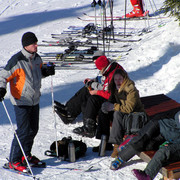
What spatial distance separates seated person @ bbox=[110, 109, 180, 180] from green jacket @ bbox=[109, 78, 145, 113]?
50 cm

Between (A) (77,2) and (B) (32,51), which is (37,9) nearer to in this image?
(A) (77,2)

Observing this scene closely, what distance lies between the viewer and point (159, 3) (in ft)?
61.6

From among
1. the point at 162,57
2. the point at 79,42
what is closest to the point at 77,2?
the point at 79,42

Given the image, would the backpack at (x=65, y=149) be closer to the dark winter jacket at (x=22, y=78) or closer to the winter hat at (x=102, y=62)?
the dark winter jacket at (x=22, y=78)

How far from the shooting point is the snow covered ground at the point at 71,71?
4.63 m

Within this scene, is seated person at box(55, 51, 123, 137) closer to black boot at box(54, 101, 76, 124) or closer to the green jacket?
black boot at box(54, 101, 76, 124)

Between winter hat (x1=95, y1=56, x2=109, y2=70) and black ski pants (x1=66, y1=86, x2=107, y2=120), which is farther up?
winter hat (x1=95, y1=56, x2=109, y2=70)

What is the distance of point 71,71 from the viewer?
9.69 meters

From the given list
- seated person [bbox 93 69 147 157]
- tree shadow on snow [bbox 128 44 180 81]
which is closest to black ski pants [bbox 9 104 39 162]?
seated person [bbox 93 69 147 157]

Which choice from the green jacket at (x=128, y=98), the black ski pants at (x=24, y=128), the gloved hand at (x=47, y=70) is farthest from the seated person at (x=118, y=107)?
the black ski pants at (x=24, y=128)

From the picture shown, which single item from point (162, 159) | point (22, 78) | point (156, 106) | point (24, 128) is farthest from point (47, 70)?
point (156, 106)

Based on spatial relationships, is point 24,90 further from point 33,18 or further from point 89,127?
point 33,18

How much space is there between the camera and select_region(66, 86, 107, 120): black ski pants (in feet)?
18.6

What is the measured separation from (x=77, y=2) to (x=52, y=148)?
1657 centimetres
